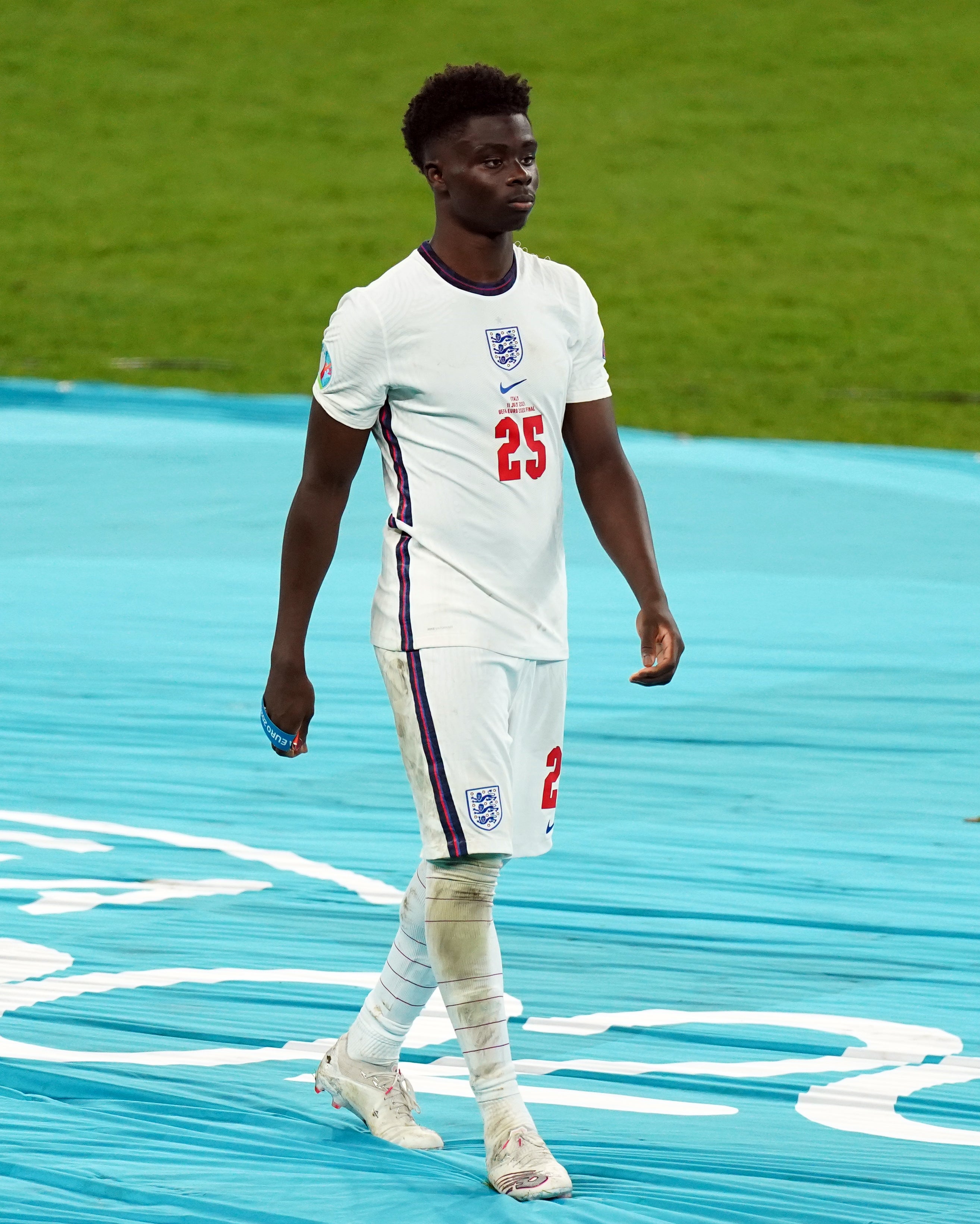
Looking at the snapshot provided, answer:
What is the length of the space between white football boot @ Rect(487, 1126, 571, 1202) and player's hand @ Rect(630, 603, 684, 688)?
0.76 meters

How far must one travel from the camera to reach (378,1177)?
320 centimetres

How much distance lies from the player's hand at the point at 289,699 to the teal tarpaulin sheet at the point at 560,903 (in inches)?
26.8

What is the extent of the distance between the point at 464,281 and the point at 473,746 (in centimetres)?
75

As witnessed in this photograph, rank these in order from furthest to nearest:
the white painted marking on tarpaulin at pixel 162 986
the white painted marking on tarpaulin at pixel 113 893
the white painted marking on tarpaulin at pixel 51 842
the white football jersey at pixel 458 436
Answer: the white painted marking on tarpaulin at pixel 51 842, the white painted marking on tarpaulin at pixel 113 893, the white painted marking on tarpaulin at pixel 162 986, the white football jersey at pixel 458 436

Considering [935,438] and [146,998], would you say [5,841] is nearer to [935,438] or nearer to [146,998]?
[146,998]

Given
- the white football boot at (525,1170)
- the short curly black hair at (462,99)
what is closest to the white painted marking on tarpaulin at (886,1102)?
the white football boot at (525,1170)

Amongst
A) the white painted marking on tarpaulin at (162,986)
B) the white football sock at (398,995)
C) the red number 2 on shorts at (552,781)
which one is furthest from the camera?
the white painted marking on tarpaulin at (162,986)

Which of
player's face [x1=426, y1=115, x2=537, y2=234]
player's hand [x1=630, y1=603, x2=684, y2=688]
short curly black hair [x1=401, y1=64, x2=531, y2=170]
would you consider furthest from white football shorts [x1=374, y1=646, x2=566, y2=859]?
short curly black hair [x1=401, y1=64, x2=531, y2=170]

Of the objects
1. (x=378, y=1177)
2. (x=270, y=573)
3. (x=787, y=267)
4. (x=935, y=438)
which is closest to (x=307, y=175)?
Answer: (x=787, y=267)

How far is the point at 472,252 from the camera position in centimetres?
325

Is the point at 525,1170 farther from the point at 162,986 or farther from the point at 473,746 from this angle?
the point at 162,986

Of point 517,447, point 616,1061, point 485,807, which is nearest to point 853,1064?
point 616,1061

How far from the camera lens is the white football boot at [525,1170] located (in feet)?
10.1

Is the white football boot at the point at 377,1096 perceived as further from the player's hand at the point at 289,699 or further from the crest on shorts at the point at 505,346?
the crest on shorts at the point at 505,346
